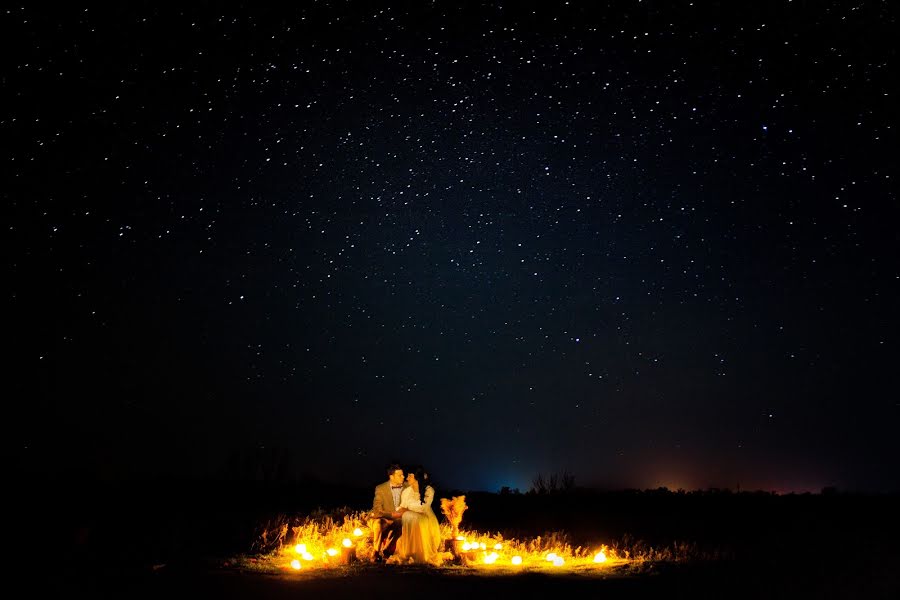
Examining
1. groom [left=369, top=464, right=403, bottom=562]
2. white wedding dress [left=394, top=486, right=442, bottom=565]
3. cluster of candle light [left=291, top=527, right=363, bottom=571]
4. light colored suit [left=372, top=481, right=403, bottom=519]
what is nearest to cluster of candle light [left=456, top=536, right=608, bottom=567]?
white wedding dress [left=394, top=486, right=442, bottom=565]

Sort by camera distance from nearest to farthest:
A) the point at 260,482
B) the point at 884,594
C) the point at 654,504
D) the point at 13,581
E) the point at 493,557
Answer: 1. the point at 13,581
2. the point at 884,594
3. the point at 493,557
4. the point at 654,504
5. the point at 260,482

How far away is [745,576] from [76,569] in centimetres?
914

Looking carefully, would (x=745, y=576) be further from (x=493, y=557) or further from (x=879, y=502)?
(x=879, y=502)

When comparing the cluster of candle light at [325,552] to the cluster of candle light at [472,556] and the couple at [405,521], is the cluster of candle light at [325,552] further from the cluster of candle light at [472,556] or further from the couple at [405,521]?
the couple at [405,521]

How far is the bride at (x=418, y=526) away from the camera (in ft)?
41.2

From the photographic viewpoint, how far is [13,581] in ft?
29.9

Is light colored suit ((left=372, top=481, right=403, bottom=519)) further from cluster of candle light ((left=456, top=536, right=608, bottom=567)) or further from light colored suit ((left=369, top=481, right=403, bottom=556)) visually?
cluster of candle light ((left=456, top=536, right=608, bottom=567))

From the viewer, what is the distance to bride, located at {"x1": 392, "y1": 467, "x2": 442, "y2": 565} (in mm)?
12562

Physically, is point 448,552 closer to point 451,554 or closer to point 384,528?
point 451,554

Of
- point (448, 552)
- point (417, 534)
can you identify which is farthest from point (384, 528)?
point (448, 552)

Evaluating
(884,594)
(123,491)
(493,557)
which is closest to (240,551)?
(493,557)

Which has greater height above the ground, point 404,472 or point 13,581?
point 404,472

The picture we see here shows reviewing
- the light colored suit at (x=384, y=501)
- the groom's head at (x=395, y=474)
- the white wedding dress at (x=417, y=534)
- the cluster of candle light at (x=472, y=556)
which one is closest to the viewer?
the cluster of candle light at (x=472, y=556)

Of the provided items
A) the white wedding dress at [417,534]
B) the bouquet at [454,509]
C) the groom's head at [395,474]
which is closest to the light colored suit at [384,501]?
the groom's head at [395,474]
